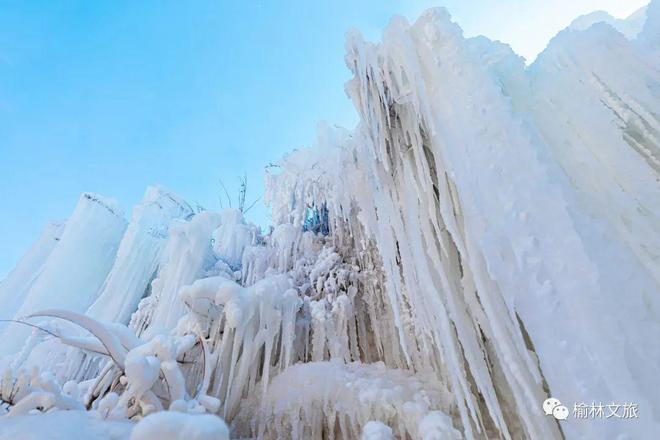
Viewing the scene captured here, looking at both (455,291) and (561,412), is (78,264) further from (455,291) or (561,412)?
(561,412)

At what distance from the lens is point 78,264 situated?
25.4ft

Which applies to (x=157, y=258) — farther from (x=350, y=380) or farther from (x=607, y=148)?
(x=607, y=148)

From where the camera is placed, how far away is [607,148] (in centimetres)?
151

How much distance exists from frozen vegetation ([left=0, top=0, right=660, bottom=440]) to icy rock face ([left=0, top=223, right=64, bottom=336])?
6307 millimetres

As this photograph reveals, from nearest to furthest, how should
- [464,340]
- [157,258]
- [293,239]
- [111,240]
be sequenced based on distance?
[464,340] < [293,239] < [157,258] < [111,240]

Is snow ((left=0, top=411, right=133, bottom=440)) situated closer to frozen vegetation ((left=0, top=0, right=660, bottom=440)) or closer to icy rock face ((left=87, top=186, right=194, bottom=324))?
frozen vegetation ((left=0, top=0, right=660, bottom=440))

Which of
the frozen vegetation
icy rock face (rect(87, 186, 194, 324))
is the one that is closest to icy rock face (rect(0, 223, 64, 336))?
icy rock face (rect(87, 186, 194, 324))

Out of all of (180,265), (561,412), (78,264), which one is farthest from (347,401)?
(78,264)

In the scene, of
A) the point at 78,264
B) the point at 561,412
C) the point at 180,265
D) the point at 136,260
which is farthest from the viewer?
the point at 78,264

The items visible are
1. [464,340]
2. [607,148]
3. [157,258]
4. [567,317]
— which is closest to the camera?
[567,317]

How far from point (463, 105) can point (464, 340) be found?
1372 mm

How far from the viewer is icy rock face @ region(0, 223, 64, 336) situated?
8.20m

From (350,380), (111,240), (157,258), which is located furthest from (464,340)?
(111,240)

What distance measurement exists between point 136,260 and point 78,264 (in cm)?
165
